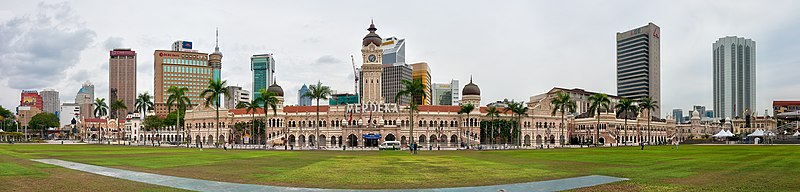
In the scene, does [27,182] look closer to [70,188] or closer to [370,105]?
[70,188]

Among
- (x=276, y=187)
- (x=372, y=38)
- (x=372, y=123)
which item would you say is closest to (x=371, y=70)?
(x=372, y=38)

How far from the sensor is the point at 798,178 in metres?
26.9

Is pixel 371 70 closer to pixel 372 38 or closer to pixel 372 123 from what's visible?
pixel 372 38

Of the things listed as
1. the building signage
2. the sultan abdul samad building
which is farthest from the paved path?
the building signage

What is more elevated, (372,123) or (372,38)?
(372,38)

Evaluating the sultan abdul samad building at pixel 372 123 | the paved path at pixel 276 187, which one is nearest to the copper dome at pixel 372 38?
the sultan abdul samad building at pixel 372 123

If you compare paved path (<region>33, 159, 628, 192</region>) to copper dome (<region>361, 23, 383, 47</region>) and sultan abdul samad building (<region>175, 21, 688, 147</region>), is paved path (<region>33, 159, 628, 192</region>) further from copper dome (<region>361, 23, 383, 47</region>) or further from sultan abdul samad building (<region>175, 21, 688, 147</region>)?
copper dome (<region>361, 23, 383, 47</region>)

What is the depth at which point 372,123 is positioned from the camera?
122 m

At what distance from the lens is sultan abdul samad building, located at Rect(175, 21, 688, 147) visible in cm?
11788

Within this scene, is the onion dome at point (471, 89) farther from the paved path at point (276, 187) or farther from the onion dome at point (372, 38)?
the paved path at point (276, 187)

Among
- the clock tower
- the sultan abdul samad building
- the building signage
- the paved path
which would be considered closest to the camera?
the paved path

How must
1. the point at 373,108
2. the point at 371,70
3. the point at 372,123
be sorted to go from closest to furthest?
the point at 372,123, the point at 373,108, the point at 371,70

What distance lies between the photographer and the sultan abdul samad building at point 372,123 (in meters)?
118

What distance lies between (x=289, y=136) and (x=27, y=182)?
318 feet
